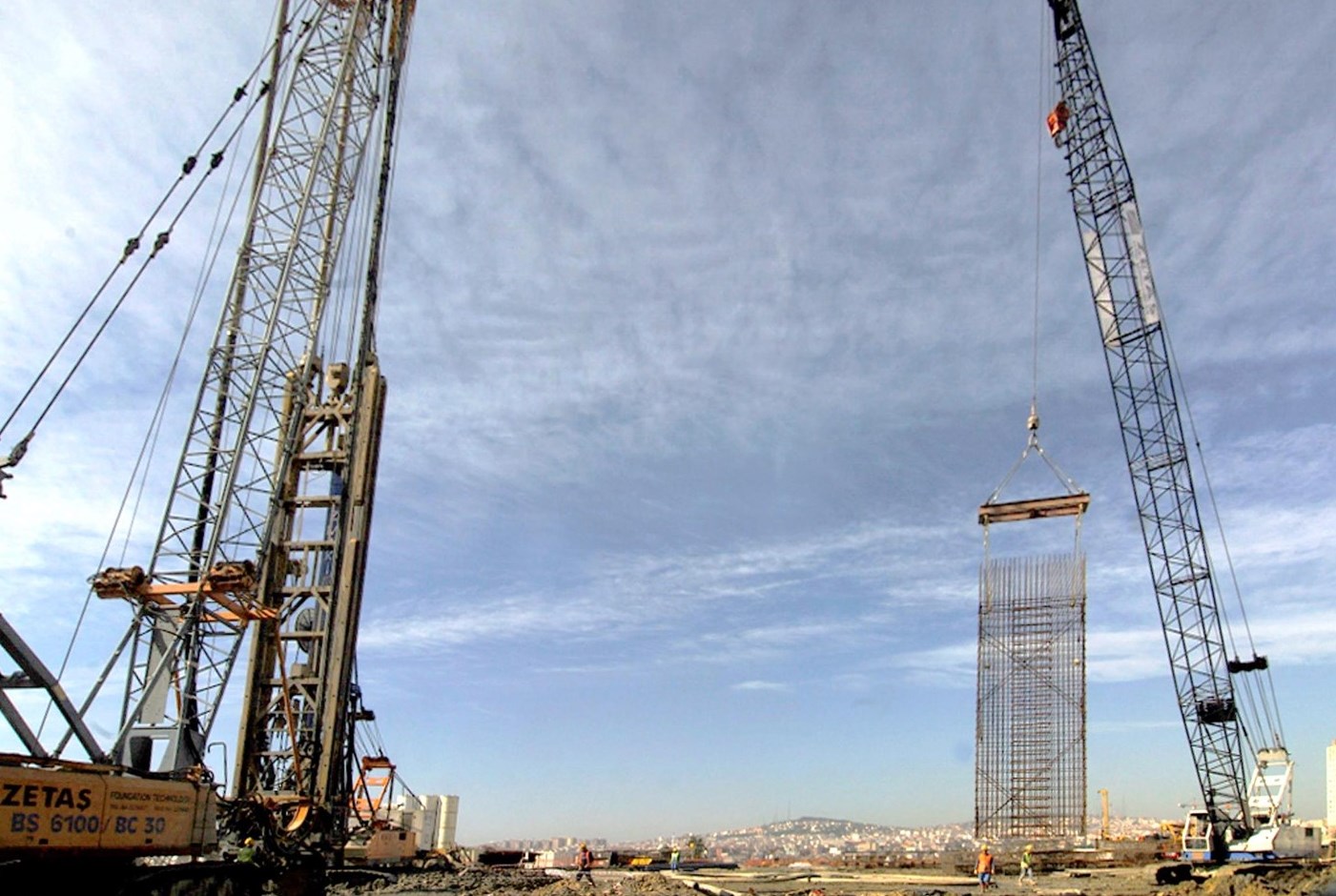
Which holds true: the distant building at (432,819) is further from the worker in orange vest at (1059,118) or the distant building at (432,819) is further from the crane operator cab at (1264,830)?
the worker in orange vest at (1059,118)

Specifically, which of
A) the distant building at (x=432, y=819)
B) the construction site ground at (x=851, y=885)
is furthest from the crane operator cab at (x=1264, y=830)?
the distant building at (x=432, y=819)

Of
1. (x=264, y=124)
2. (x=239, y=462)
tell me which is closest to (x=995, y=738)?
(x=239, y=462)

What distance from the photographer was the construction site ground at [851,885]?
89.1 feet

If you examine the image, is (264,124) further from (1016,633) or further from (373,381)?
(1016,633)

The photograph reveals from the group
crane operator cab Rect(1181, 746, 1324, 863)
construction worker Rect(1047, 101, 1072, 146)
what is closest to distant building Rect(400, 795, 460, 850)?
crane operator cab Rect(1181, 746, 1324, 863)

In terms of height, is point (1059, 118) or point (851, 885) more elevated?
point (1059, 118)

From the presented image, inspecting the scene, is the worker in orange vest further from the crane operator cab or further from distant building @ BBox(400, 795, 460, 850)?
distant building @ BBox(400, 795, 460, 850)

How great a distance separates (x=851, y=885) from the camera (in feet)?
105

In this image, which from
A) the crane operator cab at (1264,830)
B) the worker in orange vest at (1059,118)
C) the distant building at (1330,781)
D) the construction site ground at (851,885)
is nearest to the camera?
the construction site ground at (851,885)

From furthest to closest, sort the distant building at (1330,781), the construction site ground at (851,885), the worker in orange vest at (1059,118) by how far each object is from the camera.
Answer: the distant building at (1330,781), the worker in orange vest at (1059,118), the construction site ground at (851,885)

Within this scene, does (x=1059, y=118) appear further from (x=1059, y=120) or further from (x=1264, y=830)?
(x=1264, y=830)

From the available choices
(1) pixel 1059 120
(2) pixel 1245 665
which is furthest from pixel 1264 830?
(1) pixel 1059 120

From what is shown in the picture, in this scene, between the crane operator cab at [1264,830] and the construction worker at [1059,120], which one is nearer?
the crane operator cab at [1264,830]

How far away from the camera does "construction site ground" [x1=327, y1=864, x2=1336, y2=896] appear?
2716 cm
